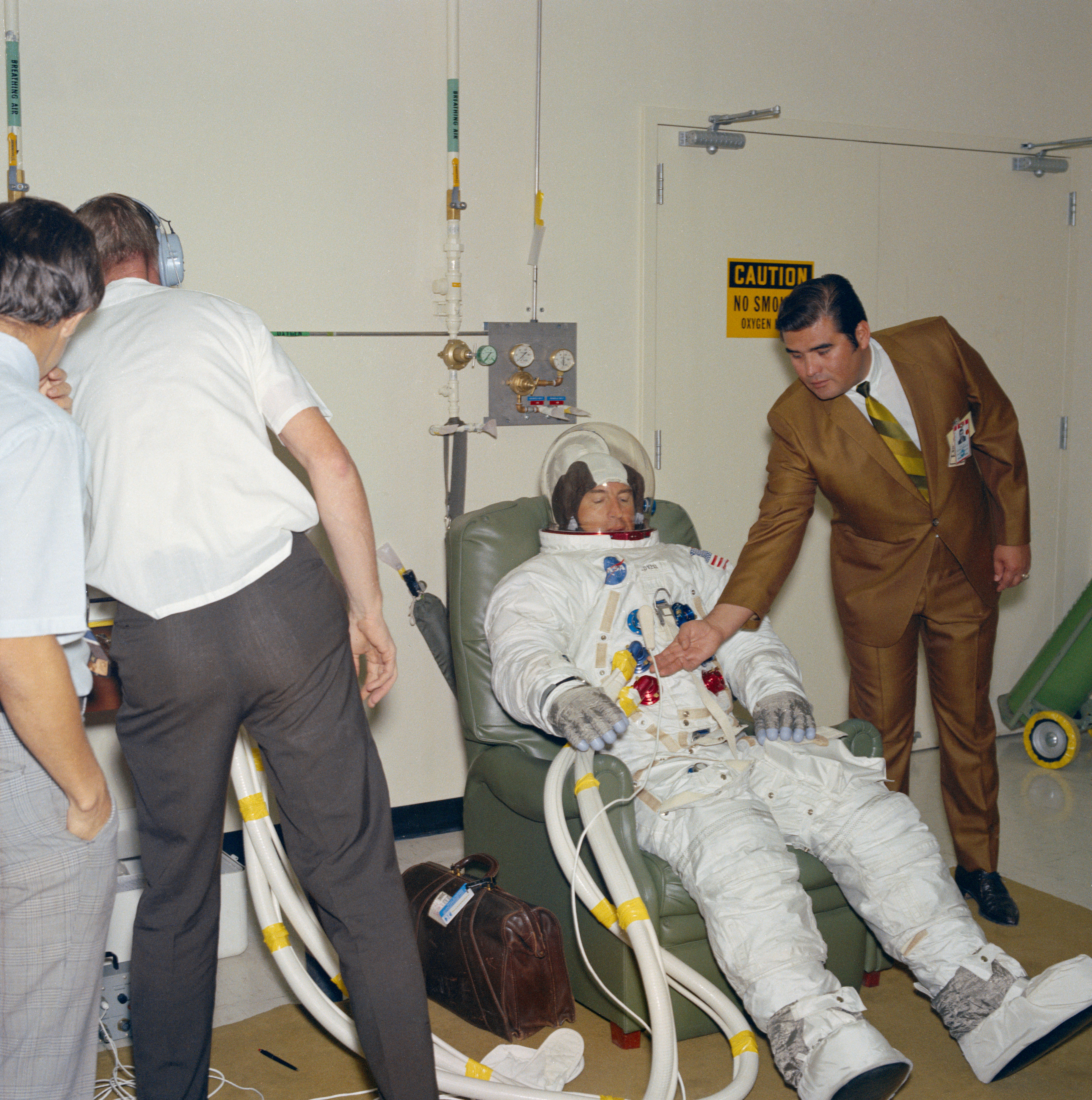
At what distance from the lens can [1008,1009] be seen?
200 centimetres

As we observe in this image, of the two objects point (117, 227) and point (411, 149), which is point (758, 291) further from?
point (117, 227)

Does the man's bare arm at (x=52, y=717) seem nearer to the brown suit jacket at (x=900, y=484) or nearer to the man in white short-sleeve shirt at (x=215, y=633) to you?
the man in white short-sleeve shirt at (x=215, y=633)

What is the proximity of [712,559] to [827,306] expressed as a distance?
2.13ft

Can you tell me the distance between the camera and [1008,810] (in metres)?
3.57

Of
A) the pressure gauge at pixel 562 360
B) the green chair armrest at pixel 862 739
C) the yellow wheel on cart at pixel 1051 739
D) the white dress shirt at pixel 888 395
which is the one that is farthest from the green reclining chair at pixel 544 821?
the yellow wheel on cart at pixel 1051 739

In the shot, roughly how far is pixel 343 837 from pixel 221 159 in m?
1.97

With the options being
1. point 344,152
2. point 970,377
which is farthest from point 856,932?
point 344,152

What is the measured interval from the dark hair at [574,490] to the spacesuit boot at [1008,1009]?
3.96 ft

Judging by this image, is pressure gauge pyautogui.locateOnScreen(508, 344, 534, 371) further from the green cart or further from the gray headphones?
the green cart

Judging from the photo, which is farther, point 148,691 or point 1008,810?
point 1008,810

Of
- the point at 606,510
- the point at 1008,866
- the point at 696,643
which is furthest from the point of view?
the point at 1008,866

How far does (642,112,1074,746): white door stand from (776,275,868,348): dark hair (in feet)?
2.83

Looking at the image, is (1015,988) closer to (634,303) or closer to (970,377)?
(970,377)

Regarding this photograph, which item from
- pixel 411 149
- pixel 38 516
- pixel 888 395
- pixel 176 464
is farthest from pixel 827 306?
pixel 38 516
